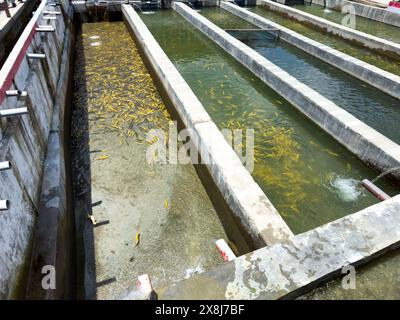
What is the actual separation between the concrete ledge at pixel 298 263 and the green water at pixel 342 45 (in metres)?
11.1

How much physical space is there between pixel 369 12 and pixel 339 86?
1358 centimetres

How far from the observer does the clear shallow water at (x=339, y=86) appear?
855 centimetres

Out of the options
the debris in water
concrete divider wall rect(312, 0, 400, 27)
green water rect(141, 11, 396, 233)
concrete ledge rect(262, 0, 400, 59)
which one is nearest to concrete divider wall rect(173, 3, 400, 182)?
green water rect(141, 11, 396, 233)

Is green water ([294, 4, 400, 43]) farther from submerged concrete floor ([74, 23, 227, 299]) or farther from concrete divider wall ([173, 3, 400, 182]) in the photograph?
submerged concrete floor ([74, 23, 227, 299])

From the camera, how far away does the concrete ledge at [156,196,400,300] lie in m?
3.09

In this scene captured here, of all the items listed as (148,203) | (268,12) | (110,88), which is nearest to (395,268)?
(148,203)

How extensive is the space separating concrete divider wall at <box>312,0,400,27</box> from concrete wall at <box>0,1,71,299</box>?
20.8 metres

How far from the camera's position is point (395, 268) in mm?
3477

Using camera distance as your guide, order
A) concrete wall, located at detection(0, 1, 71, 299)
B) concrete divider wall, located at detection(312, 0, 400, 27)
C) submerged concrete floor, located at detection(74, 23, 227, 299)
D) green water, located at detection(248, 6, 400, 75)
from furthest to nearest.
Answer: concrete divider wall, located at detection(312, 0, 400, 27) → green water, located at detection(248, 6, 400, 75) → submerged concrete floor, located at detection(74, 23, 227, 299) → concrete wall, located at detection(0, 1, 71, 299)

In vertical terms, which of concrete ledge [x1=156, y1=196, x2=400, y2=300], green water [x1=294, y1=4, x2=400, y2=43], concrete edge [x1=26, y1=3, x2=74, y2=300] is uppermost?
green water [x1=294, y1=4, x2=400, y2=43]

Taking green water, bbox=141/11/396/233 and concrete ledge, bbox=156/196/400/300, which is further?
green water, bbox=141/11/396/233

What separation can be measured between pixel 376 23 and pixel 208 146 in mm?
19748

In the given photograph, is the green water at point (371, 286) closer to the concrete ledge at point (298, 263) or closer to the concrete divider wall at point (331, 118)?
the concrete ledge at point (298, 263)

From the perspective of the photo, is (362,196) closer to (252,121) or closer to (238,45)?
(252,121)
